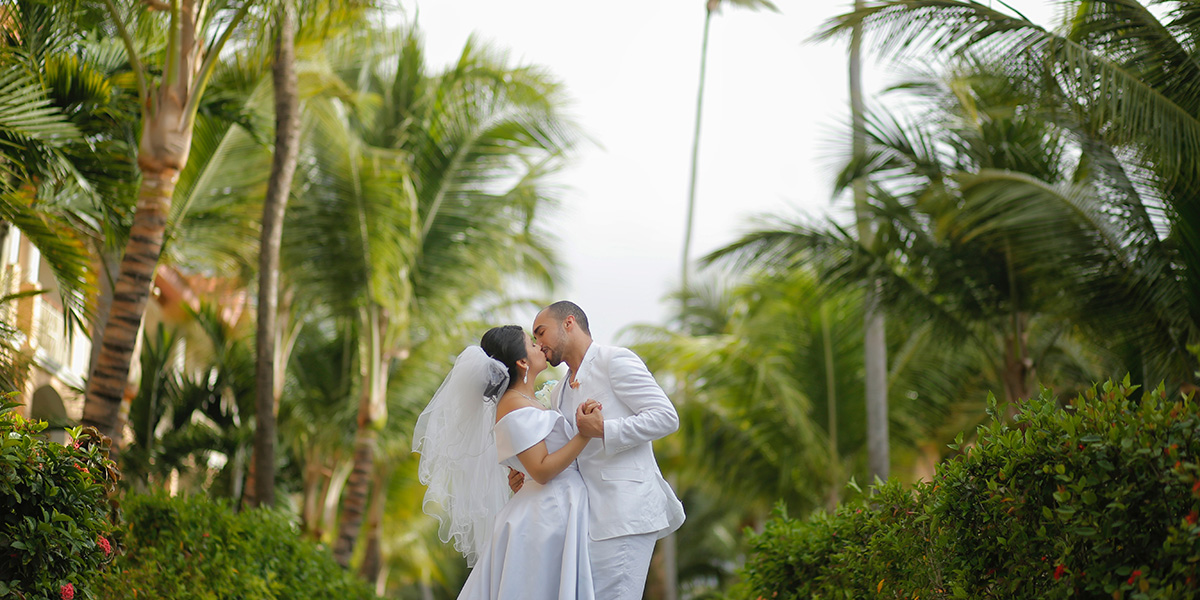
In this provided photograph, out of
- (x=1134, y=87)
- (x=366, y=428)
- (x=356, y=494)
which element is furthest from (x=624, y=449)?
(x=356, y=494)

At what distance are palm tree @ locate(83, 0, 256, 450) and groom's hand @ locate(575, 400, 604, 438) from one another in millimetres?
4279

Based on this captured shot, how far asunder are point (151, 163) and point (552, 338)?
4.25 m

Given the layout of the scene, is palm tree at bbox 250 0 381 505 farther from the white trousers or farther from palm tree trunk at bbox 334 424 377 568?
the white trousers

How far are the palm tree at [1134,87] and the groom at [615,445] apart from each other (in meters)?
3.57

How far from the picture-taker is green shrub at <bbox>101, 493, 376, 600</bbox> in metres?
5.91

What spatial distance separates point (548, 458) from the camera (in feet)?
14.1

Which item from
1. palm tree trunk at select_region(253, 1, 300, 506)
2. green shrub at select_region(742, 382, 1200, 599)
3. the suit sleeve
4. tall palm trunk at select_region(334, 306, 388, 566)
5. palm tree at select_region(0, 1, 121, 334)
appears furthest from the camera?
tall palm trunk at select_region(334, 306, 388, 566)

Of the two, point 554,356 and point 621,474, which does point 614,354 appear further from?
point 621,474

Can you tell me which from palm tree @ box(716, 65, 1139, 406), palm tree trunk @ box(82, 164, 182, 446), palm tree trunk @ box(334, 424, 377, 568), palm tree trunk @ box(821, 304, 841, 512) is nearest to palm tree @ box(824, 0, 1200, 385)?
palm tree @ box(716, 65, 1139, 406)

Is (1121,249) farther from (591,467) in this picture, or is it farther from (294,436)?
(294,436)

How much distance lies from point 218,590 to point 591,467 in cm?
293

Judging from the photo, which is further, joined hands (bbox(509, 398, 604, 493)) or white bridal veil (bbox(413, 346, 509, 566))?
white bridal veil (bbox(413, 346, 509, 566))

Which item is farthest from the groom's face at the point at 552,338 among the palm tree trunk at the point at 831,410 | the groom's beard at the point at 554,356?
the palm tree trunk at the point at 831,410

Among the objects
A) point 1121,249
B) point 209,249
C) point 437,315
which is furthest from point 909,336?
point 209,249
